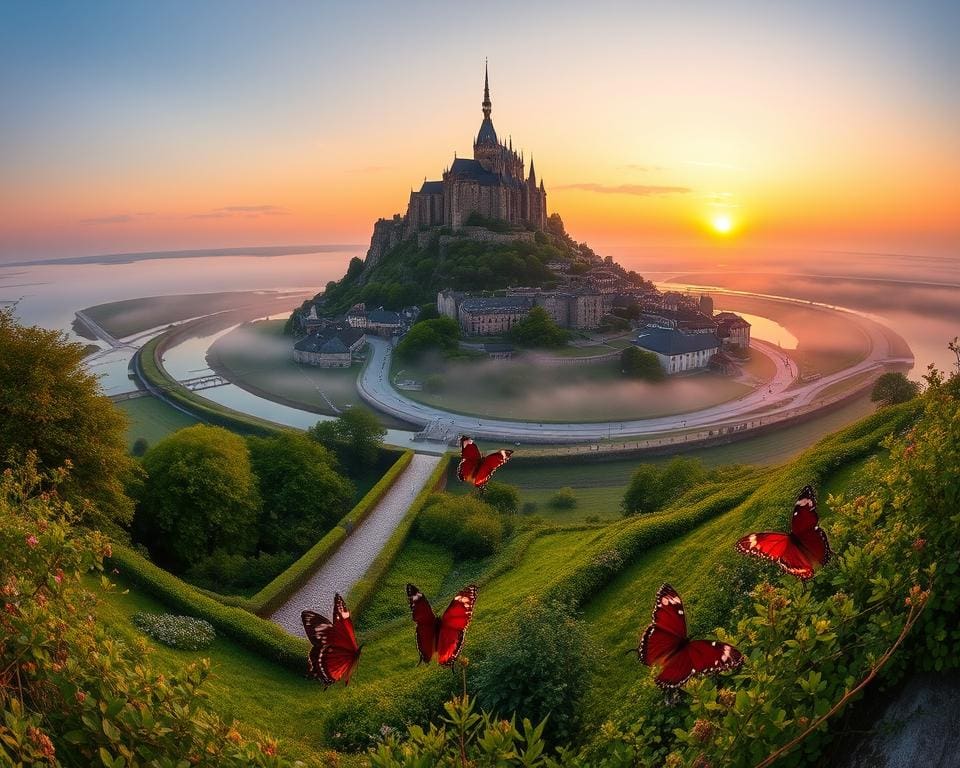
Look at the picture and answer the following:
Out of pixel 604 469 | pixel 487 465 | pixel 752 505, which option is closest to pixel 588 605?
pixel 752 505

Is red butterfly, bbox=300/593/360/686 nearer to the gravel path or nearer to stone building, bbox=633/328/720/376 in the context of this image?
the gravel path

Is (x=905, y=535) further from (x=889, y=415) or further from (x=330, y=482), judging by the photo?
(x=330, y=482)

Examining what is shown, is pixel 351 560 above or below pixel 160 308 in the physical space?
below

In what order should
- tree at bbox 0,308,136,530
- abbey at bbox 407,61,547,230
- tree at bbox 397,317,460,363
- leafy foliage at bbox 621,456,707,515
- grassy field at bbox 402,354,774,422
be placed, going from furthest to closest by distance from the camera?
abbey at bbox 407,61,547,230 → tree at bbox 397,317,460,363 → grassy field at bbox 402,354,774,422 → leafy foliage at bbox 621,456,707,515 → tree at bbox 0,308,136,530

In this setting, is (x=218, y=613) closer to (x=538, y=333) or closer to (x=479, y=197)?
(x=538, y=333)

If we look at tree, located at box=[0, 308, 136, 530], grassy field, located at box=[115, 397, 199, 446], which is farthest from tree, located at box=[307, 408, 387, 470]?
tree, located at box=[0, 308, 136, 530]

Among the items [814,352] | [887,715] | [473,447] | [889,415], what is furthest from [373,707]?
[814,352]
